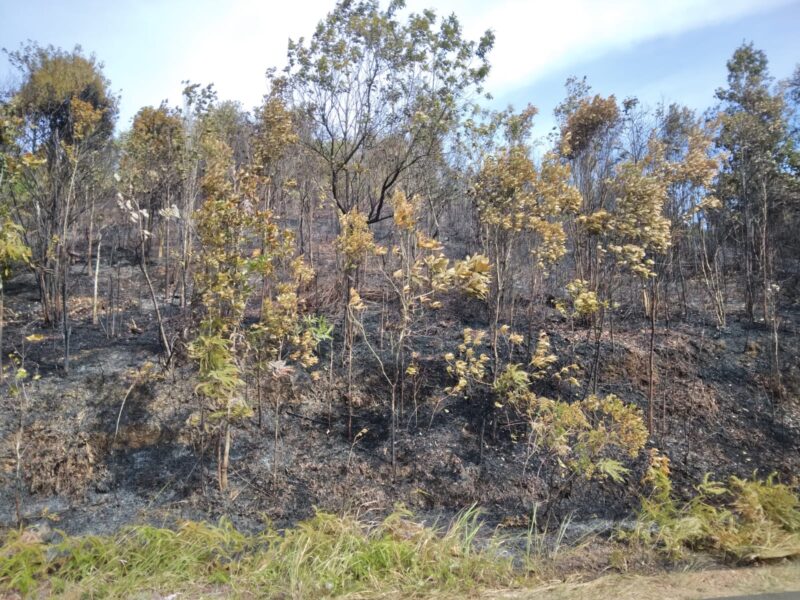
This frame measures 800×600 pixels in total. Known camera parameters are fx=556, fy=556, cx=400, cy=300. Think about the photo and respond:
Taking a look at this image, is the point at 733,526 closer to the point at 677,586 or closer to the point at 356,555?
the point at 677,586

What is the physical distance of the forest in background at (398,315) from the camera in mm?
4695

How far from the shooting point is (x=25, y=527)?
4031 millimetres

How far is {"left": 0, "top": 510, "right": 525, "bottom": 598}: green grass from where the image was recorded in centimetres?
321

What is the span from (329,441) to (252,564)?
6.83 feet

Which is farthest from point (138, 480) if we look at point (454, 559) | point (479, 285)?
point (479, 285)

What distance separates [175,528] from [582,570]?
2932 millimetres

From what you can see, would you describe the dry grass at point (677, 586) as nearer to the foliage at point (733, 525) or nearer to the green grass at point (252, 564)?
the foliage at point (733, 525)

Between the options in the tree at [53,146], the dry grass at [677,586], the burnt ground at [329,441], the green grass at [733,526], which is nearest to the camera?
the dry grass at [677,586]

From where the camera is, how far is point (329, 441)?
5.52m

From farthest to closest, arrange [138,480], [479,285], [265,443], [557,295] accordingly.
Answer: [557,295], [265,443], [138,480], [479,285]

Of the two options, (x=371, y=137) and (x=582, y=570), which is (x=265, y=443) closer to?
(x=582, y=570)

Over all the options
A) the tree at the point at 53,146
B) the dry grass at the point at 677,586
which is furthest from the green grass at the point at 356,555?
the tree at the point at 53,146

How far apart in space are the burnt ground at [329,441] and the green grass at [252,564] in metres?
0.64

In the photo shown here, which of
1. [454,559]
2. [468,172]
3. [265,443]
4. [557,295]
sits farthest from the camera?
[557,295]
